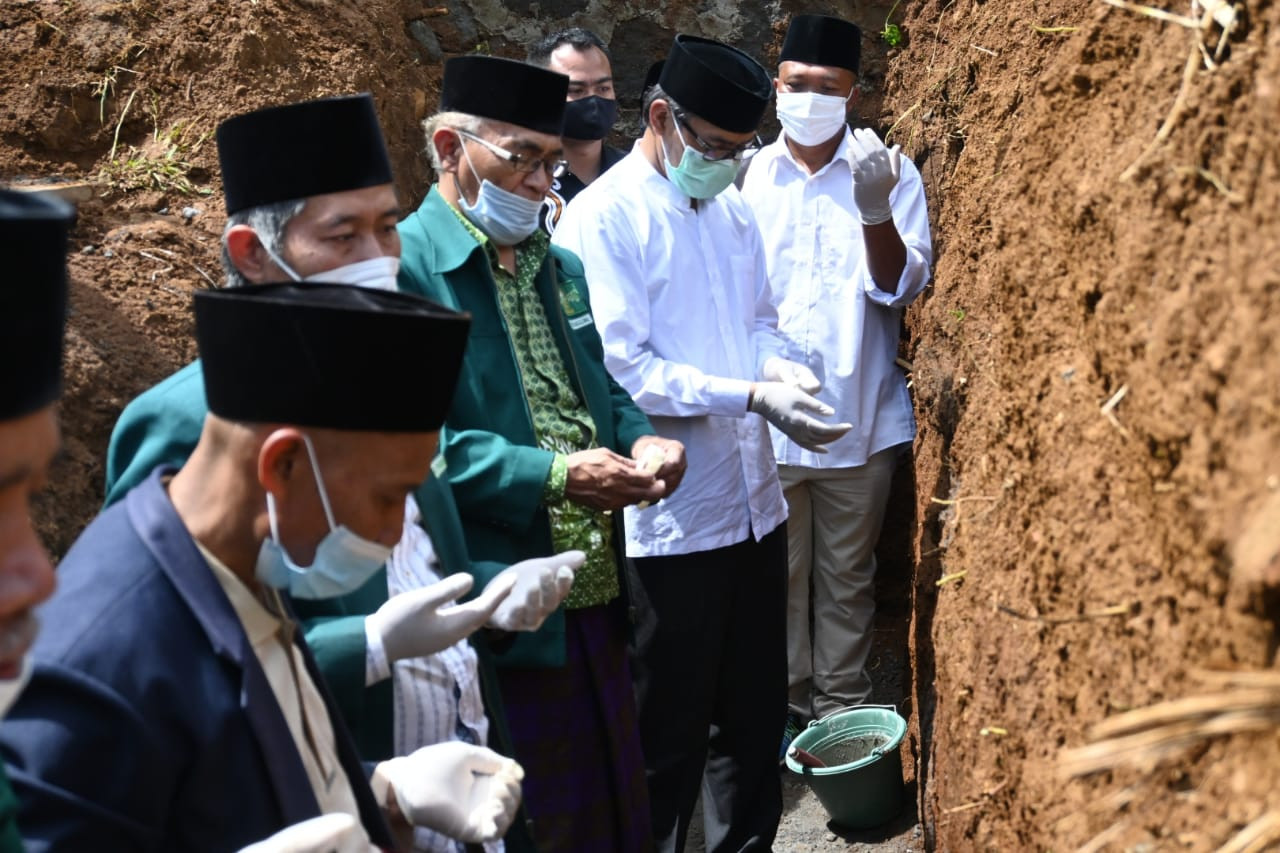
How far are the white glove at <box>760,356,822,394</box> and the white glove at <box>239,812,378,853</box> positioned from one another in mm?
2369

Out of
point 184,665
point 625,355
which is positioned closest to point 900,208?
point 625,355

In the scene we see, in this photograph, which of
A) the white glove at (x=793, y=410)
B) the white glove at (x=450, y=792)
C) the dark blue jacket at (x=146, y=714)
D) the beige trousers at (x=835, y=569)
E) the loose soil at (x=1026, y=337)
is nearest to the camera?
the dark blue jacket at (x=146, y=714)

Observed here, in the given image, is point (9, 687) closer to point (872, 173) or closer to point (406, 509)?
point (406, 509)

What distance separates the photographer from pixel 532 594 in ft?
8.53

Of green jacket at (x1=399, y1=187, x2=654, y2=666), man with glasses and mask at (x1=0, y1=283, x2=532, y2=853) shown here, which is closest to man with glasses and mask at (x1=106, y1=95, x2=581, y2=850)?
green jacket at (x1=399, y1=187, x2=654, y2=666)

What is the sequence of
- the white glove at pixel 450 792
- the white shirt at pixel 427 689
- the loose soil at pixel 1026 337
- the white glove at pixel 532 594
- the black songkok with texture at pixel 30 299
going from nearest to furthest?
the black songkok with texture at pixel 30 299
the loose soil at pixel 1026 337
the white glove at pixel 450 792
the white shirt at pixel 427 689
the white glove at pixel 532 594

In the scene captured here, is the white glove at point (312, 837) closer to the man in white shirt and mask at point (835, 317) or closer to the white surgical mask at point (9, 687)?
the white surgical mask at point (9, 687)

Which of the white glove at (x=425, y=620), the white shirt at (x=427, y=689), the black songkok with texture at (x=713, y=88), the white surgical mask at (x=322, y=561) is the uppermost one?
the black songkok with texture at (x=713, y=88)

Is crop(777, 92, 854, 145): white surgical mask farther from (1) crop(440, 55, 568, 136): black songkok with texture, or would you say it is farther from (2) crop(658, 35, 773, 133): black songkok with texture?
(1) crop(440, 55, 568, 136): black songkok with texture

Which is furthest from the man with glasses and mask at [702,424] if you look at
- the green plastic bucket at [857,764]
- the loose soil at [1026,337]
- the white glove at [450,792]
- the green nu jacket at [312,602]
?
the white glove at [450,792]

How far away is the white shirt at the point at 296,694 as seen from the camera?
5.77 feet

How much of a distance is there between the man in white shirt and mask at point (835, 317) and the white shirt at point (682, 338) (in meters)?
0.62

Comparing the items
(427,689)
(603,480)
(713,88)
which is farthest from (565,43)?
(427,689)

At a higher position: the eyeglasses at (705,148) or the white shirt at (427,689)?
the eyeglasses at (705,148)
